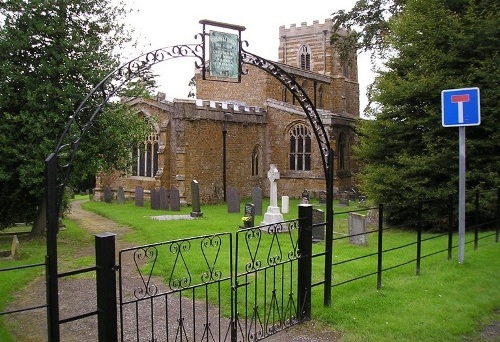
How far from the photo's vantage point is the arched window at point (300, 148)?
27.9m

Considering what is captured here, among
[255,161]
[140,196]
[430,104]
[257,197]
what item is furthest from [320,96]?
[430,104]

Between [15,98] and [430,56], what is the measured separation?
448 inches

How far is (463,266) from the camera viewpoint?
8227mm

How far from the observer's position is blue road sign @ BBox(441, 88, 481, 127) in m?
7.91

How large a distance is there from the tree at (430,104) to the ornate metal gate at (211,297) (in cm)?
468

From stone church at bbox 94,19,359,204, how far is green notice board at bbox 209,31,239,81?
52.9ft

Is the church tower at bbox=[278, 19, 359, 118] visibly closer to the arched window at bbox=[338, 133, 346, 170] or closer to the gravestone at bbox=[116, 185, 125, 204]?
the arched window at bbox=[338, 133, 346, 170]

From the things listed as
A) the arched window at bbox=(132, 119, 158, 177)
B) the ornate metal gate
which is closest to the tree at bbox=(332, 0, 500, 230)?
the ornate metal gate

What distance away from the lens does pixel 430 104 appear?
13.5 meters

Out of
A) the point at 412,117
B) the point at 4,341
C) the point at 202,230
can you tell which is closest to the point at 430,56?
the point at 412,117

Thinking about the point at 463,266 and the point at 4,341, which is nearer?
the point at 4,341

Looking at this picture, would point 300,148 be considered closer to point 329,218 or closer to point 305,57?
point 305,57

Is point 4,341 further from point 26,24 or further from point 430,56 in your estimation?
point 430,56

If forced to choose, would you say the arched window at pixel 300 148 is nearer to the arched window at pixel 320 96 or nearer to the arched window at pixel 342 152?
the arched window at pixel 342 152
